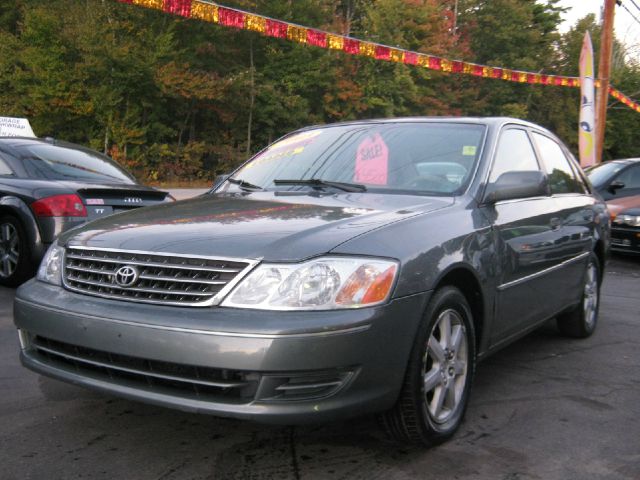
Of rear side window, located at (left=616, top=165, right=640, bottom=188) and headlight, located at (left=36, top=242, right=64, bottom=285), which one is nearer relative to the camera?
headlight, located at (left=36, top=242, right=64, bottom=285)

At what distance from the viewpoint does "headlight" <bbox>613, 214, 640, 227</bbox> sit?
366 inches

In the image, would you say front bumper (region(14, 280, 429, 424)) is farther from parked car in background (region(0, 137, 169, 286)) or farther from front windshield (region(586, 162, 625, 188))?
front windshield (region(586, 162, 625, 188))

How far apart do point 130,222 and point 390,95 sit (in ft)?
117

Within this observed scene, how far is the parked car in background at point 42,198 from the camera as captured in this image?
5.93m

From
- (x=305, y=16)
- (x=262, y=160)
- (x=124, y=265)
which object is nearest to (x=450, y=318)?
(x=124, y=265)

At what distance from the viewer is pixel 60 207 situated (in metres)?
5.91

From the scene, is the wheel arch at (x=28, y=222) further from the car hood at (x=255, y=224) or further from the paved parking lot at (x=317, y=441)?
the car hood at (x=255, y=224)

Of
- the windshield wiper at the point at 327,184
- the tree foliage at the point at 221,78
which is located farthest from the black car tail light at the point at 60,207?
the tree foliage at the point at 221,78

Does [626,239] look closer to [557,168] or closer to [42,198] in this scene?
[557,168]

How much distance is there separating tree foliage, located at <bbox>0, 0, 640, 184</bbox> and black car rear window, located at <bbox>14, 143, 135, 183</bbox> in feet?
74.0

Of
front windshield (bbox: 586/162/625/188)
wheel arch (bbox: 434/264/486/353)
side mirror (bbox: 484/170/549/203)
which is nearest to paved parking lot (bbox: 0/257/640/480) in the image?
wheel arch (bbox: 434/264/486/353)

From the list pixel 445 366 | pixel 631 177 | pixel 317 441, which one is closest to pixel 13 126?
pixel 631 177

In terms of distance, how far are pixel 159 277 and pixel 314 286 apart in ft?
2.04

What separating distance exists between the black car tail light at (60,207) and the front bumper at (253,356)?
344 centimetres
